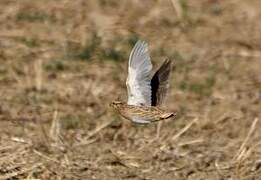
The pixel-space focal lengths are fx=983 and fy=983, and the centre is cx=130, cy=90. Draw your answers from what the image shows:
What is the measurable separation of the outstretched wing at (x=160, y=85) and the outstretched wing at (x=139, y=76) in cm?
8

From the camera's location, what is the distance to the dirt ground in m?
6.17

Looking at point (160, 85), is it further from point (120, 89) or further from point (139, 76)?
point (120, 89)

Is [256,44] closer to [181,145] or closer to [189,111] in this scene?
[189,111]

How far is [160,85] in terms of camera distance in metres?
5.45

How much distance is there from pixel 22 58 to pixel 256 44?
7.44 ft

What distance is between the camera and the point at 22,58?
8172 mm

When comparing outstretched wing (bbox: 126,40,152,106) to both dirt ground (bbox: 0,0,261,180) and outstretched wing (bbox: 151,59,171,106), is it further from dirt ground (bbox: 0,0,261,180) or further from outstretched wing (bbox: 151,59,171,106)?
dirt ground (bbox: 0,0,261,180)

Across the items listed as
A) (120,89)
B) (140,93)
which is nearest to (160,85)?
(140,93)

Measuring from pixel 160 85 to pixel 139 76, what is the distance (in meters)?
0.17

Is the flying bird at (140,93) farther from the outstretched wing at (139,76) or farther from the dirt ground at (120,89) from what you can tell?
the dirt ground at (120,89)

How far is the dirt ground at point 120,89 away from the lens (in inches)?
243

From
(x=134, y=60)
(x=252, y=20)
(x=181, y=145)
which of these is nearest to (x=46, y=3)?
(x=252, y=20)

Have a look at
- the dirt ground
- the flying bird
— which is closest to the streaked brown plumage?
the flying bird

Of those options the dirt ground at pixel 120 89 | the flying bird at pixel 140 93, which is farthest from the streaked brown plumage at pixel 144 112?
the dirt ground at pixel 120 89
